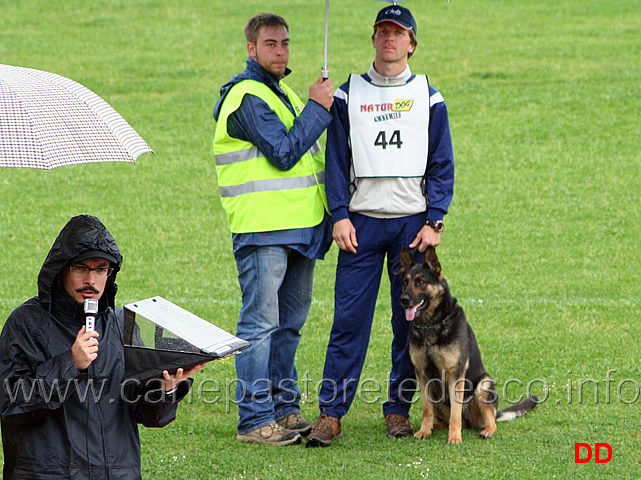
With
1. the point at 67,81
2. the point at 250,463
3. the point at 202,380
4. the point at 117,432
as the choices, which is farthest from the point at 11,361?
the point at 202,380

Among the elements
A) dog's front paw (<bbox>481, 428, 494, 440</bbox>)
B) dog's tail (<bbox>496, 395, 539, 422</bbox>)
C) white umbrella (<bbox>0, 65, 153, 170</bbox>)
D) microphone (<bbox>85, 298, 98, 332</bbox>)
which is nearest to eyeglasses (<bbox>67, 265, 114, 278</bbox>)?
microphone (<bbox>85, 298, 98, 332</bbox>)

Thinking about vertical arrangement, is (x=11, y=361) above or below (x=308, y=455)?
above

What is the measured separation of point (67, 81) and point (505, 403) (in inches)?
150

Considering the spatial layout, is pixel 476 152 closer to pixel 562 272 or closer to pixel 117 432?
pixel 562 272

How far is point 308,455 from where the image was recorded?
573cm

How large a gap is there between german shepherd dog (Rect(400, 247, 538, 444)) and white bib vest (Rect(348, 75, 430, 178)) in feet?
1.76

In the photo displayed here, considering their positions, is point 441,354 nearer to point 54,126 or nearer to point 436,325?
point 436,325

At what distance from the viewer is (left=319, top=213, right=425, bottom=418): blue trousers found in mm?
6023

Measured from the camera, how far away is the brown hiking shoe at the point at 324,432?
19.4 ft

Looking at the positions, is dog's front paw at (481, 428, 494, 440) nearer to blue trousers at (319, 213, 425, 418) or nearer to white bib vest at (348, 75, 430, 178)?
blue trousers at (319, 213, 425, 418)

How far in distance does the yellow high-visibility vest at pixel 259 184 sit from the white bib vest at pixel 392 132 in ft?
1.28

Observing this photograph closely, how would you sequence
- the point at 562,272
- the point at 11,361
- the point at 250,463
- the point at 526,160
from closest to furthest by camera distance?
the point at 11,361, the point at 250,463, the point at 562,272, the point at 526,160

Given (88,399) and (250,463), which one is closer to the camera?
(88,399)

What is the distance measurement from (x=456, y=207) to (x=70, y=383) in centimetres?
983
